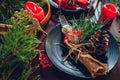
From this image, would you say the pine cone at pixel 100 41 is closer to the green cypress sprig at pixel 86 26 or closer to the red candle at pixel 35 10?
the green cypress sprig at pixel 86 26

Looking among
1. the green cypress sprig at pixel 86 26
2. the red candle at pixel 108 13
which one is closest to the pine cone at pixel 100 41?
the green cypress sprig at pixel 86 26

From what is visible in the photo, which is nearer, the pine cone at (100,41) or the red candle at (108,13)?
the pine cone at (100,41)

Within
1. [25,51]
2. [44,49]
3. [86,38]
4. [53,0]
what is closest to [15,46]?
[25,51]

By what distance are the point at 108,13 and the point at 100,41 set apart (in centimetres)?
22

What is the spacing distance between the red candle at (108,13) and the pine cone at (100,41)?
165mm

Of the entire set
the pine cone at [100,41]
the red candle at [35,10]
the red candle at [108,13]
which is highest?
the red candle at [35,10]

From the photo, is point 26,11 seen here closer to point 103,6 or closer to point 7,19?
point 7,19

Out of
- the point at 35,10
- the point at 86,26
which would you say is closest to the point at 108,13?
the point at 86,26

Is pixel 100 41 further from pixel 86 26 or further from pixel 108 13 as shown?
pixel 108 13

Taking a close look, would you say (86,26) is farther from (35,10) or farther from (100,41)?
(35,10)

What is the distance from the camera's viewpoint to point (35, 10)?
1.12 m

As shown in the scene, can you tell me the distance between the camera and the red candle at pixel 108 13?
1.17m

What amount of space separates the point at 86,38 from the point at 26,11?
260 mm

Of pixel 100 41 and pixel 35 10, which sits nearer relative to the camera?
pixel 100 41
